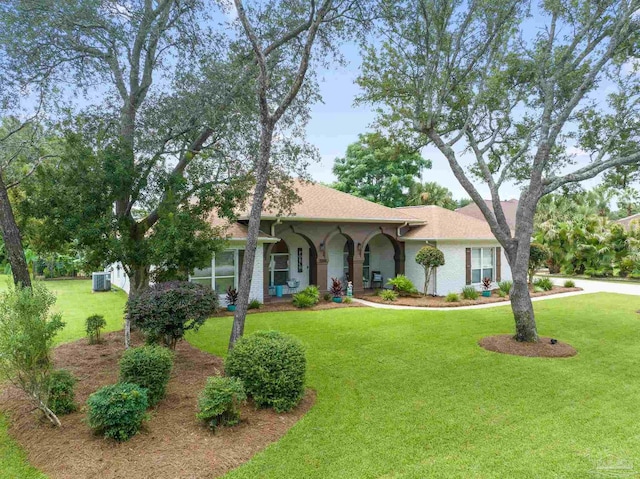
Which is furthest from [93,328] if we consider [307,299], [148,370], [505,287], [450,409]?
[505,287]

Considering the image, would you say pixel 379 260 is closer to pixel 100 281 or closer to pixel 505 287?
pixel 505 287

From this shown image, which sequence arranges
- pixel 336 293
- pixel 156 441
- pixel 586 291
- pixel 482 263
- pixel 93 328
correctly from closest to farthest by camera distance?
pixel 156 441
pixel 93 328
pixel 336 293
pixel 482 263
pixel 586 291

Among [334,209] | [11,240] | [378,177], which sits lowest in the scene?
[11,240]

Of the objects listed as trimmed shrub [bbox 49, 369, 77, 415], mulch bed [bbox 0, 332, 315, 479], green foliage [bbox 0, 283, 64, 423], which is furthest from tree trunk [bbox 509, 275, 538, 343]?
green foliage [bbox 0, 283, 64, 423]

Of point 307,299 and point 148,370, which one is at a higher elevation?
point 307,299

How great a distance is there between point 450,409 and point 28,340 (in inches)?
241

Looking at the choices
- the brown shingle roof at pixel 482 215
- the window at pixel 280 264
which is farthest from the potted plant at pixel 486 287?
the brown shingle roof at pixel 482 215

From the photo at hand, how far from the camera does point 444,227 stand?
1923 centimetres

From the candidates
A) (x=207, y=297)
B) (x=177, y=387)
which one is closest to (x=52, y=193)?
(x=207, y=297)

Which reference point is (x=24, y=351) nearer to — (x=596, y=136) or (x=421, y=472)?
(x=421, y=472)

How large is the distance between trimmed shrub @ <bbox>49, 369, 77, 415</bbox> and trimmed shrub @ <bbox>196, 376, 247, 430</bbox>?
2.09m

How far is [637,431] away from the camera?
5.46m

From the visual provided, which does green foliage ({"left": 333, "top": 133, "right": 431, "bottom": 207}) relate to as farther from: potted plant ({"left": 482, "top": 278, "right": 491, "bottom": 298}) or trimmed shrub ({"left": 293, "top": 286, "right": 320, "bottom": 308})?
trimmed shrub ({"left": 293, "top": 286, "right": 320, "bottom": 308})

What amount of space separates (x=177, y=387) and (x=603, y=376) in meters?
8.24
